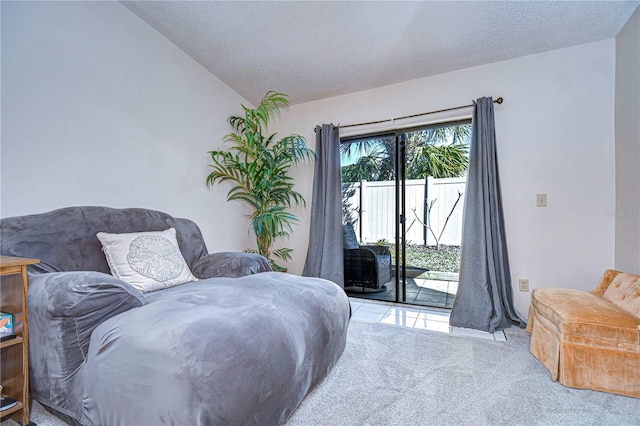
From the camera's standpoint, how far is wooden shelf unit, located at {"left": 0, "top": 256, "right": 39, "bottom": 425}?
1206mm

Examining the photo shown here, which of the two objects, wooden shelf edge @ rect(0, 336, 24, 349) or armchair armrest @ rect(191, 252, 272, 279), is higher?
armchair armrest @ rect(191, 252, 272, 279)

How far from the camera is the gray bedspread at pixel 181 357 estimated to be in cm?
88

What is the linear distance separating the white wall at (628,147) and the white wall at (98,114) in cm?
352

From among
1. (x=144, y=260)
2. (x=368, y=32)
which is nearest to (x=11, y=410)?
(x=144, y=260)

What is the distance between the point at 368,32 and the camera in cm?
231

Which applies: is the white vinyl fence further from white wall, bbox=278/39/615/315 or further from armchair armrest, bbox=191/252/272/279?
armchair armrest, bbox=191/252/272/279

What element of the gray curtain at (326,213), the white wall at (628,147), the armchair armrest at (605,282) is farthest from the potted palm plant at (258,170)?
the white wall at (628,147)

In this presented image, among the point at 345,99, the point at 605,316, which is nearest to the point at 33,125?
the point at 345,99

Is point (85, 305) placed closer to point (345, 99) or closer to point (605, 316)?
point (605, 316)

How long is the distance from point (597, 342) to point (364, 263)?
205cm

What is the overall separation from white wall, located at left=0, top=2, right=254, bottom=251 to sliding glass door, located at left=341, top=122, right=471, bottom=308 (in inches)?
65.8

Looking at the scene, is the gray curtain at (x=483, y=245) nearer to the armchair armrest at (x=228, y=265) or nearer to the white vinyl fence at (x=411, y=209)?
the white vinyl fence at (x=411, y=209)

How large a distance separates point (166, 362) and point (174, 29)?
103 inches

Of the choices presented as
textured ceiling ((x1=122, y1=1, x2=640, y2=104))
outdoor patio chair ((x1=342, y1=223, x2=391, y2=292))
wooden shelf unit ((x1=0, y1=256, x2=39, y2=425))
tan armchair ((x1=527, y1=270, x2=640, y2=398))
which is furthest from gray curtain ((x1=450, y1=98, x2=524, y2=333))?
wooden shelf unit ((x1=0, y1=256, x2=39, y2=425))
